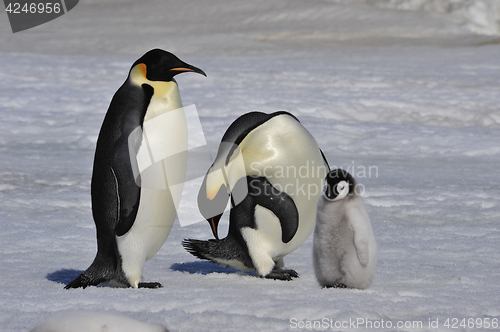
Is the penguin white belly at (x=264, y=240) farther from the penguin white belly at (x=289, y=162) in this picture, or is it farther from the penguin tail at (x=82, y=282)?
the penguin tail at (x=82, y=282)

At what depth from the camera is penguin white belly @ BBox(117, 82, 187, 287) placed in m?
2.56

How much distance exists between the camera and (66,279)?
2.73 meters

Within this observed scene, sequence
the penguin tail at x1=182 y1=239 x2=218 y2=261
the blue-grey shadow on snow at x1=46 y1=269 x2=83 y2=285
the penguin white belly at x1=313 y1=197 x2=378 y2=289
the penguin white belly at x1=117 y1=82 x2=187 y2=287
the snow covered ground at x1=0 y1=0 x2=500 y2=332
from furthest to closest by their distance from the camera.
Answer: the penguin tail at x1=182 y1=239 x2=218 y2=261 → the blue-grey shadow on snow at x1=46 y1=269 x2=83 y2=285 → the penguin white belly at x1=117 y1=82 x2=187 y2=287 → the penguin white belly at x1=313 y1=197 x2=378 y2=289 → the snow covered ground at x1=0 y1=0 x2=500 y2=332

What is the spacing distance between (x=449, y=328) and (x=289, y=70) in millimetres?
8226

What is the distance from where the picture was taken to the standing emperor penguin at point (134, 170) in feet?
8.32

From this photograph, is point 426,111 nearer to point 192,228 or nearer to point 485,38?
point 192,228

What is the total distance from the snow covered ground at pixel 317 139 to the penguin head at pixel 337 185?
38 centimetres

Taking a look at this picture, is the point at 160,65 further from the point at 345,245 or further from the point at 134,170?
the point at 345,245

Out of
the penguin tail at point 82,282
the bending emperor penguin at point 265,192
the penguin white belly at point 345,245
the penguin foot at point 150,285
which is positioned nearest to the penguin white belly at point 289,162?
the bending emperor penguin at point 265,192

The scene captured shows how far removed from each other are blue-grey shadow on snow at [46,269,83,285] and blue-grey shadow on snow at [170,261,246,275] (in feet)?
1.57

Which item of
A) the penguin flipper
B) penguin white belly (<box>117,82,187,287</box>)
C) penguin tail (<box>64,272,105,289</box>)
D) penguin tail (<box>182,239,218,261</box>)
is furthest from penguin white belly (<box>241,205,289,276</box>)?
penguin tail (<box>64,272,105,289</box>)

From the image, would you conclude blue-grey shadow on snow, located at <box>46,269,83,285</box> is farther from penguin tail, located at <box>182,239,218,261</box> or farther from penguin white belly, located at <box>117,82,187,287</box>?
penguin tail, located at <box>182,239,218,261</box>

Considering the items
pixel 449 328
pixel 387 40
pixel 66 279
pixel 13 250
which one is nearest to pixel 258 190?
pixel 66 279

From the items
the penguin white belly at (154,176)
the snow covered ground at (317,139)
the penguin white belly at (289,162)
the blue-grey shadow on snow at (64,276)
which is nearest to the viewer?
the snow covered ground at (317,139)
